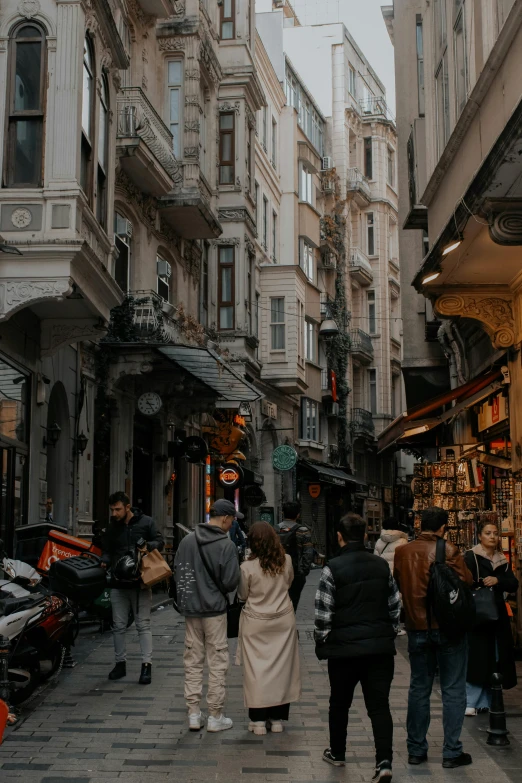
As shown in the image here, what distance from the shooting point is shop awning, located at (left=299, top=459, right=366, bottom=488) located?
131 ft

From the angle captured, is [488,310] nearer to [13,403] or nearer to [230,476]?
[13,403]

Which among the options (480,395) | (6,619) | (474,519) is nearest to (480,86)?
(480,395)

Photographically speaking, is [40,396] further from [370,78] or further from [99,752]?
[370,78]

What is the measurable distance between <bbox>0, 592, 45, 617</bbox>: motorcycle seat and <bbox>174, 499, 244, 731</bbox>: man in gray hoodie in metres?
1.38

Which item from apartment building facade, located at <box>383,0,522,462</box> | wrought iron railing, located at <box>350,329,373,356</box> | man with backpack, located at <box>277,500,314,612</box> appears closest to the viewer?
apartment building facade, located at <box>383,0,522,462</box>

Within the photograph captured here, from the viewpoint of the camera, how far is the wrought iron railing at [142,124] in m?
20.5

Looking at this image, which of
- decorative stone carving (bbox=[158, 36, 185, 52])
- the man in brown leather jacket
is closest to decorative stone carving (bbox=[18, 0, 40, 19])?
the man in brown leather jacket

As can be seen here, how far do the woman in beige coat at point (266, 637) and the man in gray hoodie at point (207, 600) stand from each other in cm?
17

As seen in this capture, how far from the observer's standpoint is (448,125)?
1252cm

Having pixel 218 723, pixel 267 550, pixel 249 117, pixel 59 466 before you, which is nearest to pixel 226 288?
pixel 249 117

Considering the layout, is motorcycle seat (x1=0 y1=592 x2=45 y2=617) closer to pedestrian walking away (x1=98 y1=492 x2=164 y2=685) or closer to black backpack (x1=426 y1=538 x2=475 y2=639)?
pedestrian walking away (x1=98 y1=492 x2=164 y2=685)

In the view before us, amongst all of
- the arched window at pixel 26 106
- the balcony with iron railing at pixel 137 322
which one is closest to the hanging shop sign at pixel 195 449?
the balcony with iron railing at pixel 137 322

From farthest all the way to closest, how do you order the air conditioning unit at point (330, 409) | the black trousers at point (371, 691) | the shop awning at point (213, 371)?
the air conditioning unit at point (330, 409) < the shop awning at point (213, 371) < the black trousers at point (371, 691)

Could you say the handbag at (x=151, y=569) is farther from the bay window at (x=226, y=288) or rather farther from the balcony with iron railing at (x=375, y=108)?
the balcony with iron railing at (x=375, y=108)
